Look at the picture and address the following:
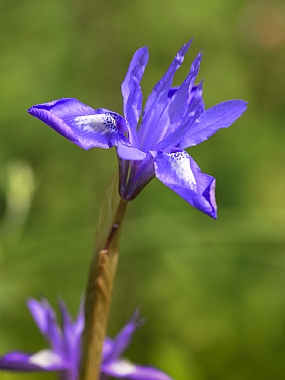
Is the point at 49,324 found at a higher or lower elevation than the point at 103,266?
lower

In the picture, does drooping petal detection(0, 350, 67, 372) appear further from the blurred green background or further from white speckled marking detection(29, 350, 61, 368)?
the blurred green background

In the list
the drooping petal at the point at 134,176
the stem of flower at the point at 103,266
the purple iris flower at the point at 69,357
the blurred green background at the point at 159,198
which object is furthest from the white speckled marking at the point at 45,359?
the blurred green background at the point at 159,198

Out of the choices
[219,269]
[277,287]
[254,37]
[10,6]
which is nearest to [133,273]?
[219,269]

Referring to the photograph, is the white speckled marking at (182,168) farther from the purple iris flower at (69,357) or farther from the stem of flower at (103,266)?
the purple iris flower at (69,357)

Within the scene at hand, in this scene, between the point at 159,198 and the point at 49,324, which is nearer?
the point at 49,324

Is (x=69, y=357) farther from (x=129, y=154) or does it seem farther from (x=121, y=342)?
(x=129, y=154)

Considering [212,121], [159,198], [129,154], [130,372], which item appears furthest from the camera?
[159,198]

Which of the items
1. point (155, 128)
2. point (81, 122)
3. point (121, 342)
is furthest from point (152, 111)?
point (121, 342)
